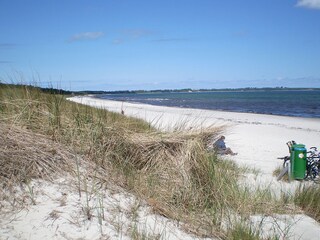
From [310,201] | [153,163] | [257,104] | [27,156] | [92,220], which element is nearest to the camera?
[92,220]

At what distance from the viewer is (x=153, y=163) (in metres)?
4.30

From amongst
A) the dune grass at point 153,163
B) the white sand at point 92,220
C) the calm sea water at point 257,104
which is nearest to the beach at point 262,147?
the white sand at point 92,220

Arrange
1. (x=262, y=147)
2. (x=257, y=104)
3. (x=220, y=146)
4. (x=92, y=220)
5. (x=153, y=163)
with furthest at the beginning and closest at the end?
(x=257, y=104) → (x=262, y=147) → (x=220, y=146) → (x=153, y=163) → (x=92, y=220)

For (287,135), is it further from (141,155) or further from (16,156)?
(16,156)

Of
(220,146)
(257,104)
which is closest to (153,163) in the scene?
(220,146)

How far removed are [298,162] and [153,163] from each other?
145 inches

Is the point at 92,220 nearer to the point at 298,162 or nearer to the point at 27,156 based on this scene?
the point at 27,156

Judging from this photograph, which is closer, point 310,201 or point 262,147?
point 310,201

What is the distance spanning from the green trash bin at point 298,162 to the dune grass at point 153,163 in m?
2.51

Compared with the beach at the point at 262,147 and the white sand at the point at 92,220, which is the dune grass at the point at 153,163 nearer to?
the white sand at the point at 92,220

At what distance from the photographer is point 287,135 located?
1603cm

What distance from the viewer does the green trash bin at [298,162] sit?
6459 millimetres

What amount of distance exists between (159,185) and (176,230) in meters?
0.86

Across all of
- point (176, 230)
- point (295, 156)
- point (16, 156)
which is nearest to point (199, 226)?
point (176, 230)
